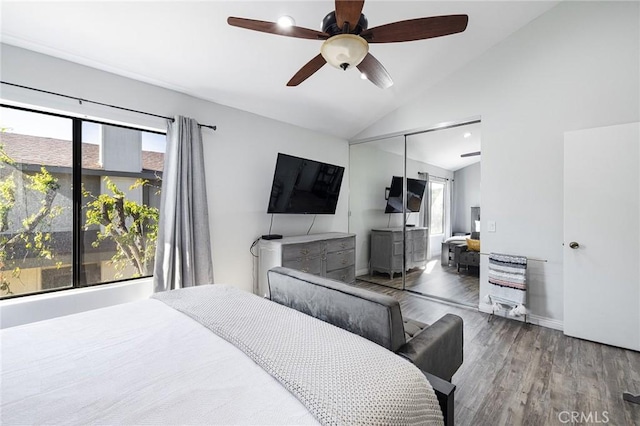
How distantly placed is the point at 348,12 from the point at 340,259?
314 cm

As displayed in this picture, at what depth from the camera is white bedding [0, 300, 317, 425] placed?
82 centimetres

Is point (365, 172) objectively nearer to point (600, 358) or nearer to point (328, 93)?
point (328, 93)

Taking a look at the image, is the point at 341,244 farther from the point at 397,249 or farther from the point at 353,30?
the point at 353,30

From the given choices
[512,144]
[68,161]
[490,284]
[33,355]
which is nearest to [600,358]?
[490,284]

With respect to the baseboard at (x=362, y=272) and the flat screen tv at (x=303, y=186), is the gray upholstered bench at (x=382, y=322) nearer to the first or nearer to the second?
the flat screen tv at (x=303, y=186)

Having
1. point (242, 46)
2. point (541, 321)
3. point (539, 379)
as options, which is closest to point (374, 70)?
point (242, 46)

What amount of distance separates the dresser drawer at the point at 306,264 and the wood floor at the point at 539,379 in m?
1.84

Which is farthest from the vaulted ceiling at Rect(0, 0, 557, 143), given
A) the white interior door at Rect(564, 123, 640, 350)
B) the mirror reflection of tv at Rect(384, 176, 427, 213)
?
the white interior door at Rect(564, 123, 640, 350)

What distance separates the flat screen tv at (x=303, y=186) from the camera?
138 inches

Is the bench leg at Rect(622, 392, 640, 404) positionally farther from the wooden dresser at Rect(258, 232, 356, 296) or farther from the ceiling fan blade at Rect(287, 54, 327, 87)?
the ceiling fan blade at Rect(287, 54, 327, 87)

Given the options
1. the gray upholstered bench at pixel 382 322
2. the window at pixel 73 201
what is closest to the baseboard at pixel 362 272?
the gray upholstered bench at pixel 382 322

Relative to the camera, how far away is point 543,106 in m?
2.99

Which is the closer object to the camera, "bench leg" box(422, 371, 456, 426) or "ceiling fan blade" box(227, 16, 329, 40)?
"bench leg" box(422, 371, 456, 426)

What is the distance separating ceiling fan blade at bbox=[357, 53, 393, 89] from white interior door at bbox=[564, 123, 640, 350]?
6.75 feet
